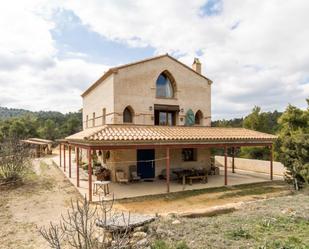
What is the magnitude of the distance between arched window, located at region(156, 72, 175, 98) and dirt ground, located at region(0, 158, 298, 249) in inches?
322

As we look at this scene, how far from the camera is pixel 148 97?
19062 millimetres

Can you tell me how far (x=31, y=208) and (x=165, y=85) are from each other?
492 inches

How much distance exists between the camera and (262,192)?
14.6m

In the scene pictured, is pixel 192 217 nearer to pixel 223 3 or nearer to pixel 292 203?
pixel 292 203

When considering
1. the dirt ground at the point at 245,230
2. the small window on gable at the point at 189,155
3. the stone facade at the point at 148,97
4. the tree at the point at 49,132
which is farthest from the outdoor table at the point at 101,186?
the tree at the point at 49,132

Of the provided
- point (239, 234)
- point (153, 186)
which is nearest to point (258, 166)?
point (153, 186)

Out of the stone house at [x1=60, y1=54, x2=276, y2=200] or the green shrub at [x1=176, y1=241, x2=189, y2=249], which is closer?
the green shrub at [x1=176, y1=241, x2=189, y2=249]

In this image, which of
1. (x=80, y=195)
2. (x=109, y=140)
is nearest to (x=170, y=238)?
(x=109, y=140)

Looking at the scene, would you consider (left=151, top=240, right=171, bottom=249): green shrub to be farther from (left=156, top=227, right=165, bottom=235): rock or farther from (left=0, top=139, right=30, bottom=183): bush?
(left=0, top=139, right=30, bottom=183): bush

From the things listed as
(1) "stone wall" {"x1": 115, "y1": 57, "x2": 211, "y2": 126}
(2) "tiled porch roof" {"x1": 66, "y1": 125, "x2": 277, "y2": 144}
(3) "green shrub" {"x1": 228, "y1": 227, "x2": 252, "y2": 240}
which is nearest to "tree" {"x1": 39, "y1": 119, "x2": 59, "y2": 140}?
(1) "stone wall" {"x1": 115, "y1": 57, "x2": 211, "y2": 126}

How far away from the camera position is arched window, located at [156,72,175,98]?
19.8m

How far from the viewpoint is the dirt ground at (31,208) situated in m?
7.95

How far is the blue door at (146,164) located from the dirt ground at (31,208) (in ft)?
14.8

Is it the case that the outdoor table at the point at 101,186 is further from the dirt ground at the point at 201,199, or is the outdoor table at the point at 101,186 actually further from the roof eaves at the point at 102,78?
the roof eaves at the point at 102,78
